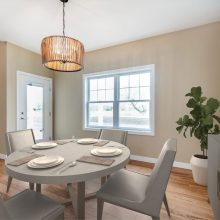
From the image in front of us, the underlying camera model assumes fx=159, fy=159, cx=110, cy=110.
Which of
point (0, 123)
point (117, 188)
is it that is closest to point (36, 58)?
point (0, 123)

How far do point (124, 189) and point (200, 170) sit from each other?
1576mm

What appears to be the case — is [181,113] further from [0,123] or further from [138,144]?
[0,123]

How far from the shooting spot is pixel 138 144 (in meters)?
3.52

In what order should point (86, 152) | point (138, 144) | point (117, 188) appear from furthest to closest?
1. point (138, 144)
2. point (86, 152)
3. point (117, 188)

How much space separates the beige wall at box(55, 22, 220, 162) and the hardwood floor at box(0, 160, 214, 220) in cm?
72

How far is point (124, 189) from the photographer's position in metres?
1.43

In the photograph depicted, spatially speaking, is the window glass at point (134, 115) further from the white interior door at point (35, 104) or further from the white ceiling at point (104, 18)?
the white interior door at point (35, 104)

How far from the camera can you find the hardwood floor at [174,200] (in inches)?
68.5

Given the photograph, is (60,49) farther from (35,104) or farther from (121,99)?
(35,104)

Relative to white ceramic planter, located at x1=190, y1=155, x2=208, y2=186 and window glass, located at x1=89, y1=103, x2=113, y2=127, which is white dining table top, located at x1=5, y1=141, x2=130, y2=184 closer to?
white ceramic planter, located at x1=190, y1=155, x2=208, y2=186

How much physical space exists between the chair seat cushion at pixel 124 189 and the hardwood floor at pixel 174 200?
0.47 meters

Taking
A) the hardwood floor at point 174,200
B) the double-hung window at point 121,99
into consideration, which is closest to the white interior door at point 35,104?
the double-hung window at point 121,99

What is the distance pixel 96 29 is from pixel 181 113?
91.1 inches

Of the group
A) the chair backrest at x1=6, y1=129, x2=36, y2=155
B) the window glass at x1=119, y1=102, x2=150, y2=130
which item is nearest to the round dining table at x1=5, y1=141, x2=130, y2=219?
the chair backrest at x1=6, y1=129, x2=36, y2=155
